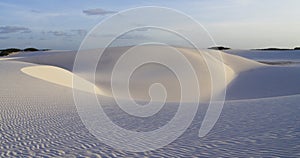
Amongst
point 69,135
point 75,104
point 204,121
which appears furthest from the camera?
point 75,104

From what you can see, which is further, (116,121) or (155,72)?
(155,72)

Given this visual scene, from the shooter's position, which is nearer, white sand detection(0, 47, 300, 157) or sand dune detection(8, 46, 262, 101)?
white sand detection(0, 47, 300, 157)

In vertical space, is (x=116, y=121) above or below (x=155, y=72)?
below

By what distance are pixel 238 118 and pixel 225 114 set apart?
962mm

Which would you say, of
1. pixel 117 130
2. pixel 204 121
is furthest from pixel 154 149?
pixel 204 121

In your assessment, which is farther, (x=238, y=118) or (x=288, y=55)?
(x=288, y=55)

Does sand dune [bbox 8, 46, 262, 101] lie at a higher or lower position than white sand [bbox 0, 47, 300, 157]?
higher

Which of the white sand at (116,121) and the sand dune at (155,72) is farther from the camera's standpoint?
the sand dune at (155,72)

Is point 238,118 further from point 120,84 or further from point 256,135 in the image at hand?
point 120,84

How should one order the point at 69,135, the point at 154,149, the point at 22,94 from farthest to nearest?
the point at 22,94
the point at 69,135
the point at 154,149

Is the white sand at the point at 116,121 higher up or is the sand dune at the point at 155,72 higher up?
the sand dune at the point at 155,72

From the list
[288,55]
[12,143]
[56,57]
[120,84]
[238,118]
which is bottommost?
[12,143]

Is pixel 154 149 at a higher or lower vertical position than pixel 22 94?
lower

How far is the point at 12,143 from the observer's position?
8.60m
